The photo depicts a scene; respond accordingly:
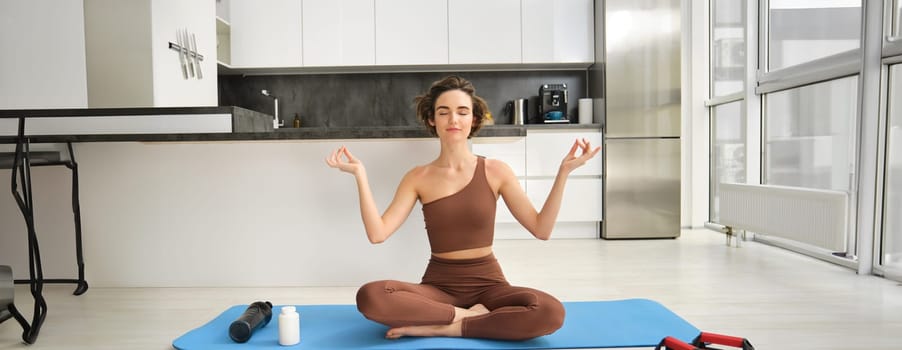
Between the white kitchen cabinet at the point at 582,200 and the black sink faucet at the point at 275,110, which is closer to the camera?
the white kitchen cabinet at the point at 582,200

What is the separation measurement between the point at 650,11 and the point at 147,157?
12.8 ft

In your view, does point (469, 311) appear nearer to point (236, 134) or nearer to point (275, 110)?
point (236, 134)

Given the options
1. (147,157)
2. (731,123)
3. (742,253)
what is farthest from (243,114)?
(731,123)

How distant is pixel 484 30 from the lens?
217 inches

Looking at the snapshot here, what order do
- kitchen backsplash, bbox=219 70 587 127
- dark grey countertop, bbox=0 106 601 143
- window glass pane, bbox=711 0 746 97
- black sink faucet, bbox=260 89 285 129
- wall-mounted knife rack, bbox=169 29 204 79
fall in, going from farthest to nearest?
kitchen backsplash, bbox=219 70 587 127 → black sink faucet, bbox=260 89 285 129 → window glass pane, bbox=711 0 746 97 → wall-mounted knife rack, bbox=169 29 204 79 → dark grey countertop, bbox=0 106 601 143

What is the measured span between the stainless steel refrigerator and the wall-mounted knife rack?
318 cm

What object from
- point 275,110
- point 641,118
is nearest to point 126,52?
point 275,110

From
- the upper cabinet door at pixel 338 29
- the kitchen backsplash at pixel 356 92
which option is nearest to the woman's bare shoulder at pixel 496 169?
the upper cabinet door at pixel 338 29

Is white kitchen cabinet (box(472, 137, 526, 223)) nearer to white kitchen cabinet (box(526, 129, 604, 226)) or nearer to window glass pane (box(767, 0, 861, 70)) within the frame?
white kitchen cabinet (box(526, 129, 604, 226))

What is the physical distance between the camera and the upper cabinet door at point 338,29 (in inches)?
217

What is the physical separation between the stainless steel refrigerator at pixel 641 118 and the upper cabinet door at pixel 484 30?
2.43 feet

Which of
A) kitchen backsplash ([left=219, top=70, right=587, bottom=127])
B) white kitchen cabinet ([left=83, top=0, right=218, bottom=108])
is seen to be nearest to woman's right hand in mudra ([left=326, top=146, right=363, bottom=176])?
white kitchen cabinet ([left=83, top=0, right=218, bottom=108])

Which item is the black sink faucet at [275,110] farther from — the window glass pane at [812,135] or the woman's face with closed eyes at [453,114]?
the window glass pane at [812,135]

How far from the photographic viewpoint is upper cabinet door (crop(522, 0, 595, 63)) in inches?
215
